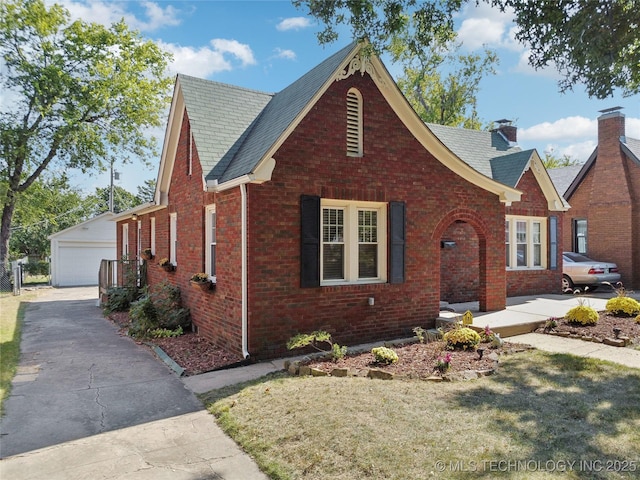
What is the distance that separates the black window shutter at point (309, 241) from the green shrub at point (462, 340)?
105 inches

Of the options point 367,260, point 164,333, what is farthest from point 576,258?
point 164,333

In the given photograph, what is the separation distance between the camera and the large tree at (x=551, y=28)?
21.3ft

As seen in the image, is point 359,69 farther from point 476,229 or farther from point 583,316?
point 583,316

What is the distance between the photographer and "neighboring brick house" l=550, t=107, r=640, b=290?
18.1 m

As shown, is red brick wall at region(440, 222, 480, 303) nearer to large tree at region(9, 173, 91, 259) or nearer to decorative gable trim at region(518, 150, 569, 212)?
decorative gable trim at region(518, 150, 569, 212)

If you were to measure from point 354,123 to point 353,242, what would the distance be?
2.46 metres

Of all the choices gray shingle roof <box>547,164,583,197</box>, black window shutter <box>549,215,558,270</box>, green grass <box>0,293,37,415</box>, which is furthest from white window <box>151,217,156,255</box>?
gray shingle roof <box>547,164,583,197</box>

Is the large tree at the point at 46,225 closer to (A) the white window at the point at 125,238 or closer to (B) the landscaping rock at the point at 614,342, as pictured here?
(A) the white window at the point at 125,238

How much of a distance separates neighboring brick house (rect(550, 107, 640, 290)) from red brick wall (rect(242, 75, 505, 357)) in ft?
38.0

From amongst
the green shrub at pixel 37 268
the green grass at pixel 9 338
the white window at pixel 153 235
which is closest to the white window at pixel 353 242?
the green grass at pixel 9 338

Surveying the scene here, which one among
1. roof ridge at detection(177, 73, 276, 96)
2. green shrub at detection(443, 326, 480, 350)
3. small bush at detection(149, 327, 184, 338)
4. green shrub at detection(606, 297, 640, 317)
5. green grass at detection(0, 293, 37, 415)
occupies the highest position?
roof ridge at detection(177, 73, 276, 96)

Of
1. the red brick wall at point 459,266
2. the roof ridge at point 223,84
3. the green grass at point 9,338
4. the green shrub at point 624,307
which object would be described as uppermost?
the roof ridge at point 223,84

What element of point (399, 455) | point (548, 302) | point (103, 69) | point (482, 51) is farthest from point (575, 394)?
point (482, 51)

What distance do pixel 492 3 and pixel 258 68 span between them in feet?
25.5
